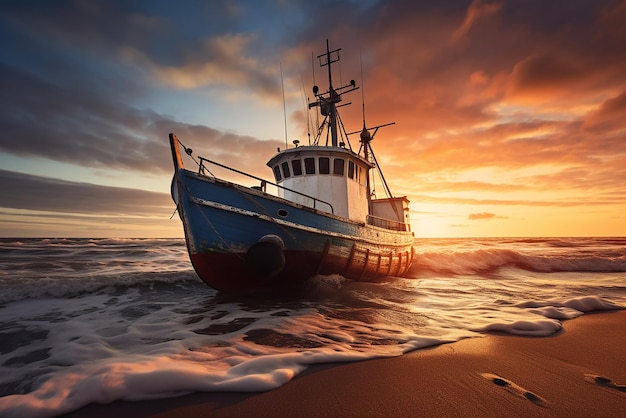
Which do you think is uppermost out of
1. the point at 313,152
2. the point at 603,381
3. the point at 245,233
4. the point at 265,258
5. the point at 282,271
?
the point at 313,152

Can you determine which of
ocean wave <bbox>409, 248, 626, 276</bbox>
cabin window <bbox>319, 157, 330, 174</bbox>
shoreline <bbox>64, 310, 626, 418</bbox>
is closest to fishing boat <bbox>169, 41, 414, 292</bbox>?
cabin window <bbox>319, 157, 330, 174</bbox>

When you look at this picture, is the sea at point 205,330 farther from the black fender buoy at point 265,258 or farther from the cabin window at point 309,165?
the cabin window at point 309,165

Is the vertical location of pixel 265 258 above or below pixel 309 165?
below

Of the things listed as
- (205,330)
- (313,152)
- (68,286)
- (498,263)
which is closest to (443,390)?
(205,330)

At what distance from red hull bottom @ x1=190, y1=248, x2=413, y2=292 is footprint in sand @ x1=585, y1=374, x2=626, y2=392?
611cm

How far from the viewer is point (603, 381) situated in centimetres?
285

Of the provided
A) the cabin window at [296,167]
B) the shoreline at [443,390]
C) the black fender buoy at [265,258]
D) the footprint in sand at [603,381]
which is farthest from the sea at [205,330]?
the cabin window at [296,167]

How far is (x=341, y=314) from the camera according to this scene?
6230mm

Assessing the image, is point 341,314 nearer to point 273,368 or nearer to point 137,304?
point 273,368

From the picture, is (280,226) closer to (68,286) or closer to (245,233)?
(245,233)

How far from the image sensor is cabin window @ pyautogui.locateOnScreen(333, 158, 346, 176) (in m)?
11.3

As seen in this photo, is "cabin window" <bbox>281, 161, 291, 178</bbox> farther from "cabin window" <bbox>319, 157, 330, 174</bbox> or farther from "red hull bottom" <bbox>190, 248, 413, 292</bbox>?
"red hull bottom" <bbox>190, 248, 413, 292</bbox>

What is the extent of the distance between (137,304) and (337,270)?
599 cm

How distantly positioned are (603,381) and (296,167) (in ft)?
32.1
